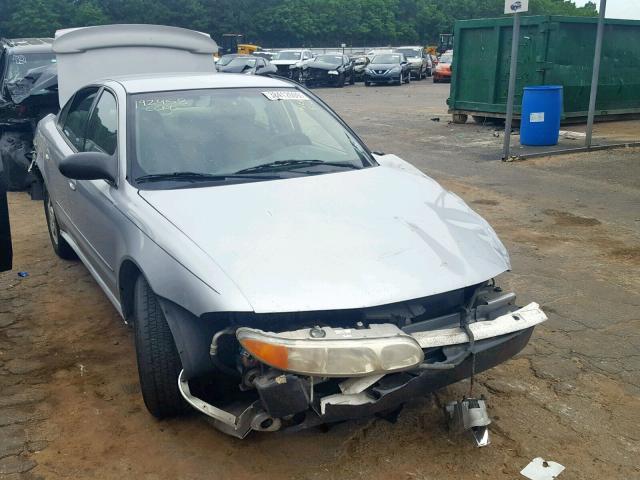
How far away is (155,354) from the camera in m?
3.07

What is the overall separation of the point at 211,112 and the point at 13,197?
5.50m

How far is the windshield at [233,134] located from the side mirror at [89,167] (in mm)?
134

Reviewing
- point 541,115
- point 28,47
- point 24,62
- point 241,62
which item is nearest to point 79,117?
point 24,62

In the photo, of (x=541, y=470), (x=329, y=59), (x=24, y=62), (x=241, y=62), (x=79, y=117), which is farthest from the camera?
(x=329, y=59)

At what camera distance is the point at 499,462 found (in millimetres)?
3010

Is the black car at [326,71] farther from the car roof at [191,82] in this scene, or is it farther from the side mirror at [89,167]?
the side mirror at [89,167]

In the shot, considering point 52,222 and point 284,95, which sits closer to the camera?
point 284,95

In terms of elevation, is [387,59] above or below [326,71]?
above

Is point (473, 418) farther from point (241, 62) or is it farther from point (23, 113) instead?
point (241, 62)

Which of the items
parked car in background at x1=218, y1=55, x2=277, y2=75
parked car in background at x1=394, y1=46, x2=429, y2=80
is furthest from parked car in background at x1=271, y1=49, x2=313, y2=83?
parked car in background at x1=394, y1=46, x2=429, y2=80

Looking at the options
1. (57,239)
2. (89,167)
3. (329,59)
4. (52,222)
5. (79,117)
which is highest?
(329,59)

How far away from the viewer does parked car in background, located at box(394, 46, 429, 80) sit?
3298cm

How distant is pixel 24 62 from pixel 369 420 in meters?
8.81

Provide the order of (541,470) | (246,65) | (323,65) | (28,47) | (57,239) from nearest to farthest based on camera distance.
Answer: (541,470) < (57,239) < (28,47) < (246,65) < (323,65)
